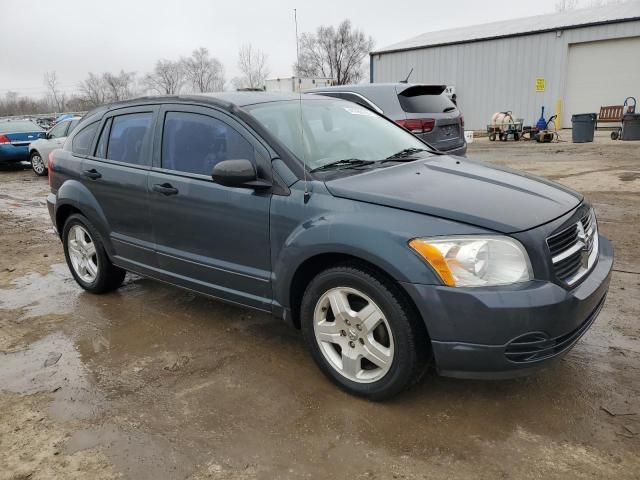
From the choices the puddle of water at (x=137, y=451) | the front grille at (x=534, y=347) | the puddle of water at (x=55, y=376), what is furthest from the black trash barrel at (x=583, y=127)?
the puddle of water at (x=137, y=451)

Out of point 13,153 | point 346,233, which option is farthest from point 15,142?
point 346,233

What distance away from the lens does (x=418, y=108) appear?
7414mm

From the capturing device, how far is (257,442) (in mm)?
2680

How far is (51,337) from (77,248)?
1.15m

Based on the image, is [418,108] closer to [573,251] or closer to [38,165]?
[573,251]

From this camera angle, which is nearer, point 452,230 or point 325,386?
point 452,230

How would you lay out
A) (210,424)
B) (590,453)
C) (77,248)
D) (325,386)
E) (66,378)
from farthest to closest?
(77,248), (66,378), (325,386), (210,424), (590,453)

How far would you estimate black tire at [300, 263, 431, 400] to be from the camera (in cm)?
271

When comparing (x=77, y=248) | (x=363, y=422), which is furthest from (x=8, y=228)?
(x=363, y=422)

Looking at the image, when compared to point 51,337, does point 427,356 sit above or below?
above

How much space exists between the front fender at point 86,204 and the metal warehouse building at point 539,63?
22901 mm

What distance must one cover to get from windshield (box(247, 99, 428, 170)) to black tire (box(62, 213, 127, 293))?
206 centimetres

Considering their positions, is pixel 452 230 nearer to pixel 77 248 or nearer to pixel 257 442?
pixel 257 442

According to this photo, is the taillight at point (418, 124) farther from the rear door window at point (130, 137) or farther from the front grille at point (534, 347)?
the front grille at point (534, 347)
